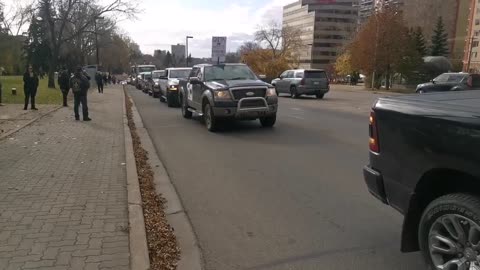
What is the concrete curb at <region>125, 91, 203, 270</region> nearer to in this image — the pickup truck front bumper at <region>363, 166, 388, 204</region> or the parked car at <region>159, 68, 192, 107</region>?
the pickup truck front bumper at <region>363, 166, 388, 204</region>

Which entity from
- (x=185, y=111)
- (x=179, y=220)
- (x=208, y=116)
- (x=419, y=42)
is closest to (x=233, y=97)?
(x=208, y=116)

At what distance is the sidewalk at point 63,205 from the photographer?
13.7 ft

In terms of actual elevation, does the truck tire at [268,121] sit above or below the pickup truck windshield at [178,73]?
below

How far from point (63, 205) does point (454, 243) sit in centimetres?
433

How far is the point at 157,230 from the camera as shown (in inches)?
198

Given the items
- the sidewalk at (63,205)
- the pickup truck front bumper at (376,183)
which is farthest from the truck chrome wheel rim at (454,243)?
the sidewalk at (63,205)

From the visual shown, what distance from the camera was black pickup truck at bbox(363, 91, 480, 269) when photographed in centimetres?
313

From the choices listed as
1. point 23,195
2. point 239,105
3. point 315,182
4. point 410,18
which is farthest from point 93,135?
point 410,18

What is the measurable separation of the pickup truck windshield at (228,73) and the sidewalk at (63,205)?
163 inches

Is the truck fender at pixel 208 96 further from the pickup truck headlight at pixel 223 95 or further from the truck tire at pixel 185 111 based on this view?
the truck tire at pixel 185 111

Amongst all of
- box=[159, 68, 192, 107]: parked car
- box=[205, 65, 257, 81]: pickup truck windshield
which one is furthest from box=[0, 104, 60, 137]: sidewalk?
box=[159, 68, 192, 107]: parked car

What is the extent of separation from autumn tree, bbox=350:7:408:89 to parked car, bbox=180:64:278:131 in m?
32.8

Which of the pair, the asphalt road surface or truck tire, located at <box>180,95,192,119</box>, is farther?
truck tire, located at <box>180,95,192,119</box>

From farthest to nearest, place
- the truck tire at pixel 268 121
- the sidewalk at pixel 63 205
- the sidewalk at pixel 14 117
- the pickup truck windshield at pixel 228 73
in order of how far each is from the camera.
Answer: the pickup truck windshield at pixel 228 73 < the truck tire at pixel 268 121 < the sidewalk at pixel 14 117 < the sidewalk at pixel 63 205
